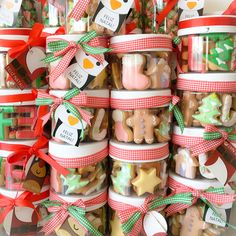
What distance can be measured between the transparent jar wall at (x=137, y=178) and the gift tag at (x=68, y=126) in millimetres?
173

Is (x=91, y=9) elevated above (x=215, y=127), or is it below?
above

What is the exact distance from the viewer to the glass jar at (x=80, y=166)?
0.97 metres

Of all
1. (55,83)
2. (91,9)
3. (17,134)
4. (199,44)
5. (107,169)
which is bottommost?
(107,169)

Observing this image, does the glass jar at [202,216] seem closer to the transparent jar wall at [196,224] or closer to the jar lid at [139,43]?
the transparent jar wall at [196,224]

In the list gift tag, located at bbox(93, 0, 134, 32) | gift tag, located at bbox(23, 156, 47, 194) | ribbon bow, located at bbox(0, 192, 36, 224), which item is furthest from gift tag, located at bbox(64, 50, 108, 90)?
ribbon bow, located at bbox(0, 192, 36, 224)

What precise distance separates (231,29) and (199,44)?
0.10 m

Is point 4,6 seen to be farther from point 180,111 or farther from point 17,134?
point 180,111

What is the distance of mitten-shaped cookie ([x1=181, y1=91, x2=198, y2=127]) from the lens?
100cm

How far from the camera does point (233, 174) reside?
998 mm

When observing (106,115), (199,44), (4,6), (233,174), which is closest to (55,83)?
(106,115)

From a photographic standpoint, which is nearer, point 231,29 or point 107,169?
point 231,29

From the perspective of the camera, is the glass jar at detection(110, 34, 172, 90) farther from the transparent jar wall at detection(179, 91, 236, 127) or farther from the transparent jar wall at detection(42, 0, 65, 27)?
the transparent jar wall at detection(42, 0, 65, 27)

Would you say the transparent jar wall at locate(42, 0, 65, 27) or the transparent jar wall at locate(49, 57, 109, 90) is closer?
the transparent jar wall at locate(49, 57, 109, 90)

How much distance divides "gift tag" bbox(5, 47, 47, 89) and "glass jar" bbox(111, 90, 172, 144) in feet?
0.89
